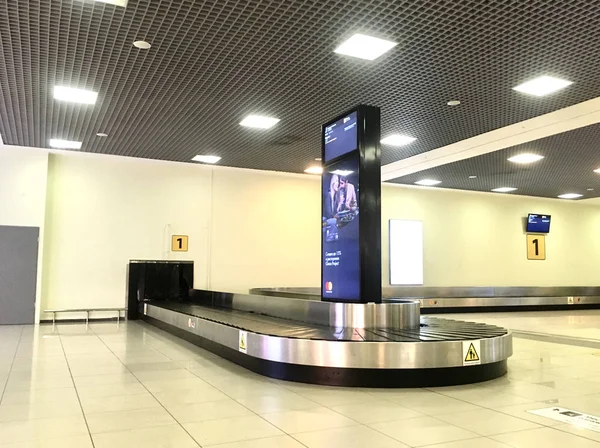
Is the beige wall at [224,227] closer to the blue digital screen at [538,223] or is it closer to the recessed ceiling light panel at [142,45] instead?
the blue digital screen at [538,223]

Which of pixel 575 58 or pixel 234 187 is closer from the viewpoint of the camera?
pixel 575 58

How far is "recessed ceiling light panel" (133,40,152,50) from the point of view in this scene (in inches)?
255

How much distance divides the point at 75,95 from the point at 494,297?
48.7 ft

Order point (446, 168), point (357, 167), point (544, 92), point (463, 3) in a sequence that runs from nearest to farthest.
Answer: point (463, 3) < point (357, 167) < point (544, 92) < point (446, 168)

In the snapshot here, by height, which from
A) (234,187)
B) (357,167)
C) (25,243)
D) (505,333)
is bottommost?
(505,333)

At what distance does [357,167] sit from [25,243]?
9136 millimetres

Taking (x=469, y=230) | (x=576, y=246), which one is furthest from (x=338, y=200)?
(x=576, y=246)

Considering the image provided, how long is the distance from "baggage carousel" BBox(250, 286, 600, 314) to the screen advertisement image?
25.1 feet

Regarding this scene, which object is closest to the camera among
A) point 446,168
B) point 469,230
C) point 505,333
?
point 505,333

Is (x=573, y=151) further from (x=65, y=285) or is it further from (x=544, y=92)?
(x=65, y=285)

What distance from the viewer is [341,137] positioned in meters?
7.24

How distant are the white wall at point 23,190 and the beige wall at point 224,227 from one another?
445 mm

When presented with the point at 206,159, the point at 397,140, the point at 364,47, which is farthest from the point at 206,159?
the point at 364,47

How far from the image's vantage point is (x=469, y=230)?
18672mm
